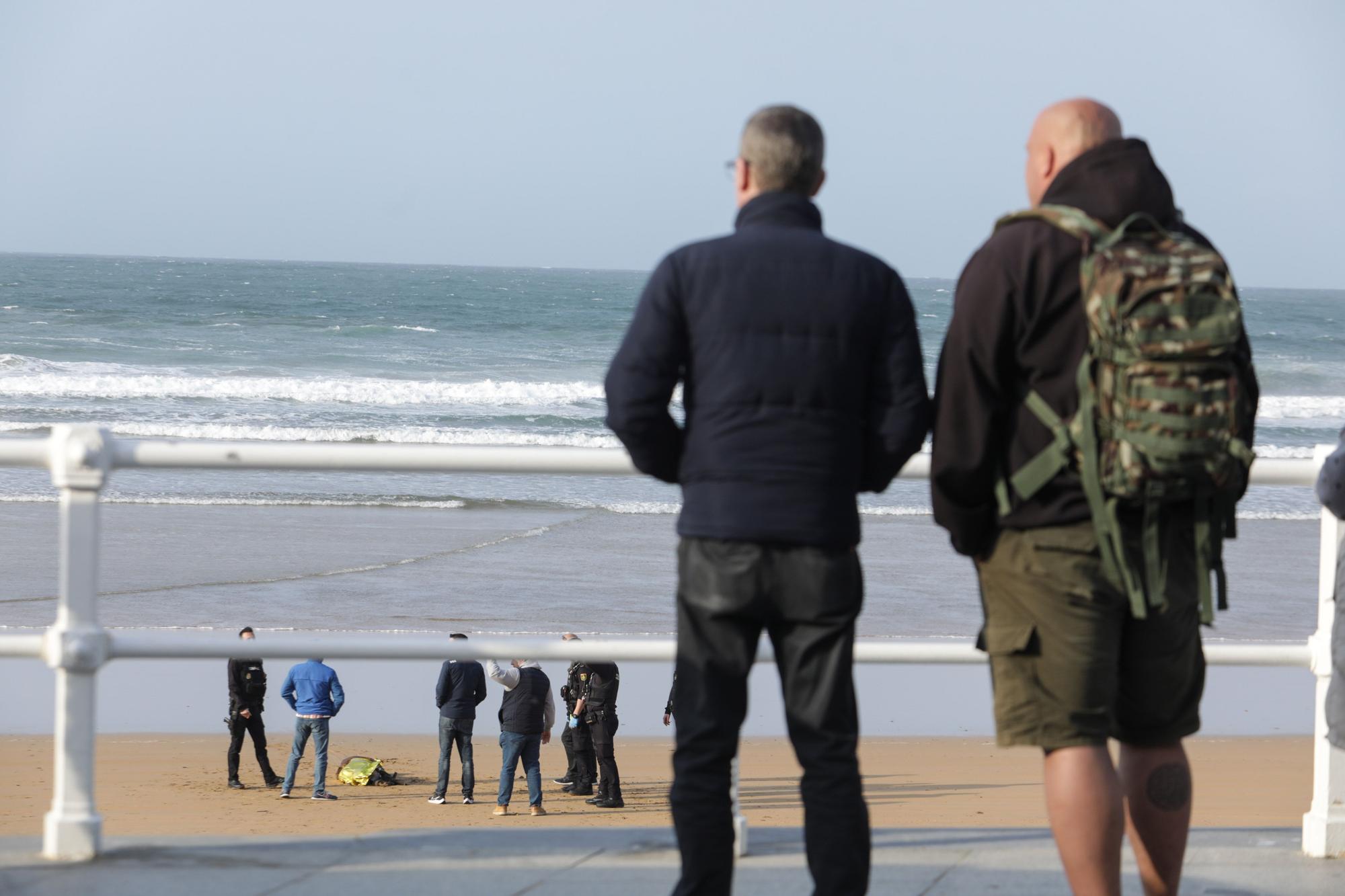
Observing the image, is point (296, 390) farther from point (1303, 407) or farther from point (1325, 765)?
point (1325, 765)

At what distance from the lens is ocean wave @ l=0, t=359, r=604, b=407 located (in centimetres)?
3100

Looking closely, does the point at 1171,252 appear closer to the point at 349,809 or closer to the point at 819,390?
the point at 819,390

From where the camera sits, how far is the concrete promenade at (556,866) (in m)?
2.74

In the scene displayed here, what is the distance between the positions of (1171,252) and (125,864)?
2.31 metres

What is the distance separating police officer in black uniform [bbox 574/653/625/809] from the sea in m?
1.82

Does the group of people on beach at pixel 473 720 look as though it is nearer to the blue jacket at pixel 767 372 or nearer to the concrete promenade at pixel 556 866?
the concrete promenade at pixel 556 866

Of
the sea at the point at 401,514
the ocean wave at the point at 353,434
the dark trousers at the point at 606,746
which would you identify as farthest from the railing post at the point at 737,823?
the ocean wave at the point at 353,434

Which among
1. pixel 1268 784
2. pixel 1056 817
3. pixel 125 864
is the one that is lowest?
pixel 1268 784

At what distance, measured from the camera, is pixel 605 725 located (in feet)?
31.1

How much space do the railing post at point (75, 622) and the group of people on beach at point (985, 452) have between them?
1.15m

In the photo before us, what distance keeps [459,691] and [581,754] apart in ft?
3.68

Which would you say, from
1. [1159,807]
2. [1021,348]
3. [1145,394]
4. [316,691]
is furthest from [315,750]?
[1145,394]

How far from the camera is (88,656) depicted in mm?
2719

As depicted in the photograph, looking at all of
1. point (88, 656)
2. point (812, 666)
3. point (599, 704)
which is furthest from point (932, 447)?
point (599, 704)
